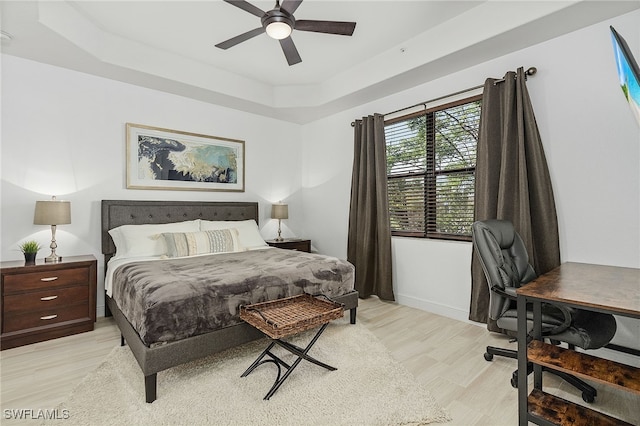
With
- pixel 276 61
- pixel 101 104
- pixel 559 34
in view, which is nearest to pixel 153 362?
pixel 101 104

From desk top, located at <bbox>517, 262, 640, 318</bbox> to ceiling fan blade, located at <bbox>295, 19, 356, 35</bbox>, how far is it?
216 cm

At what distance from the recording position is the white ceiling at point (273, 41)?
2549mm

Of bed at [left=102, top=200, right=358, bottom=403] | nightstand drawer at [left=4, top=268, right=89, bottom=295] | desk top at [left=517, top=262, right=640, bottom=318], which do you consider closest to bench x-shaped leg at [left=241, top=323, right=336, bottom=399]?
bed at [left=102, top=200, right=358, bottom=403]

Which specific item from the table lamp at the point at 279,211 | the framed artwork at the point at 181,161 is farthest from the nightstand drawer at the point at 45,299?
the table lamp at the point at 279,211

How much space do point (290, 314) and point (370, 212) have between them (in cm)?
217

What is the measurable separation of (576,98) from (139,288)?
3.67 m

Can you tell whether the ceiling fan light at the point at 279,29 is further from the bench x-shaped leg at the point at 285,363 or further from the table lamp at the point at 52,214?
the table lamp at the point at 52,214

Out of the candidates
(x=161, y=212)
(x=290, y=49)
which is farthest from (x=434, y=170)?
(x=161, y=212)

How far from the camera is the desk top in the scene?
1.39 metres

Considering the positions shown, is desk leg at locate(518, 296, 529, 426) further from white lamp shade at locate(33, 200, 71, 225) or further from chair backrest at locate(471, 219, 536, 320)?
white lamp shade at locate(33, 200, 71, 225)

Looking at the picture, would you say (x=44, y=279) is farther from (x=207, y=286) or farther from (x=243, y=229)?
(x=243, y=229)

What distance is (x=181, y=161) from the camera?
13.3 feet

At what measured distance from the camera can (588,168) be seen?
Result: 250cm

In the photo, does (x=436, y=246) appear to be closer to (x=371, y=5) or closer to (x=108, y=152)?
(x=371, y=5)
